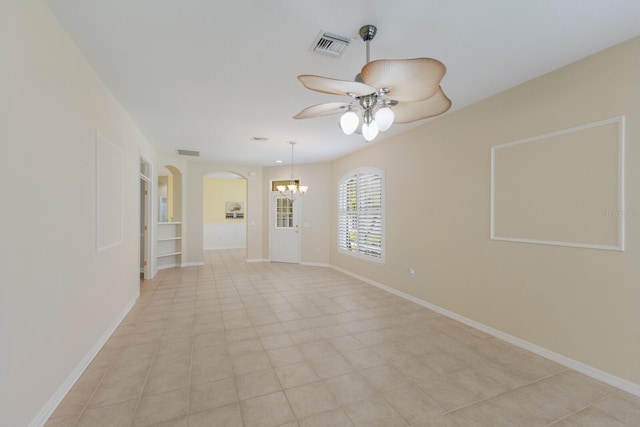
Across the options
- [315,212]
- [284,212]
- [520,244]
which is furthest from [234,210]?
[520,244]

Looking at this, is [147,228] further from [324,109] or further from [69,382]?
[324,109]

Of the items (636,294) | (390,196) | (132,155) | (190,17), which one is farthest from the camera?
(390,196)

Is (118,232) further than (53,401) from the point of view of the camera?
Yes

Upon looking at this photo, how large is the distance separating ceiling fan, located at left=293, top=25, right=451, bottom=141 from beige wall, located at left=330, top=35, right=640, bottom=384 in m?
1.52

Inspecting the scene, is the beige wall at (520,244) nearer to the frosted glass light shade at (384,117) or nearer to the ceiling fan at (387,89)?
the ceiling fan at (387,89)

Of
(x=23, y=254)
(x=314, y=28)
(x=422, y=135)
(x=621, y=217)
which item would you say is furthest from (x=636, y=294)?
(x=23, y=254)

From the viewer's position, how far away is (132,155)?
4078 millimetres

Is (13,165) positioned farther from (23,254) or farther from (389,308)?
(389,308)

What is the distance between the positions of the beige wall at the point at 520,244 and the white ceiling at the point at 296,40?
0.25 meters

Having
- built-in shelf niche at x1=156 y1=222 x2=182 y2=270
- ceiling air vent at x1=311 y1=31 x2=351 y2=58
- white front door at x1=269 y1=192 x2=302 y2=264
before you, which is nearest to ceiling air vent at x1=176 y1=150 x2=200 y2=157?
built-in shelf niche at x1=156 y1=222 x2=182 y2=270

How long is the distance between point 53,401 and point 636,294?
14.3 feet

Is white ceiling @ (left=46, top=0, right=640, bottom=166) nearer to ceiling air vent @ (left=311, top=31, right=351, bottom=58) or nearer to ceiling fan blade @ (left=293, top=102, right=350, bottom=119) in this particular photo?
ceiling air vent @ (left=311, top=31, right=351, bottom=58)

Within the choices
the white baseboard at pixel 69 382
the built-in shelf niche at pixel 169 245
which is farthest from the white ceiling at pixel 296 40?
the built-in shelf niche at pixel 169 245

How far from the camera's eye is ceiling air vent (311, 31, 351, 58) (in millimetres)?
2123
